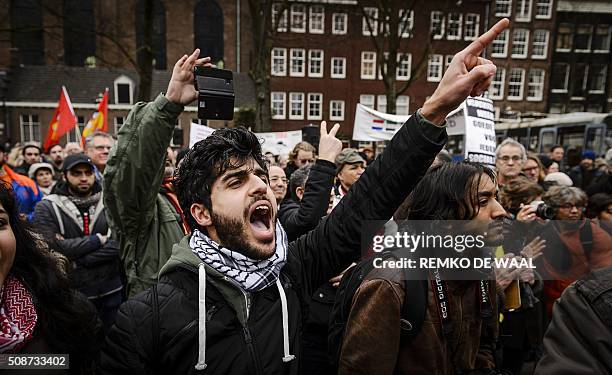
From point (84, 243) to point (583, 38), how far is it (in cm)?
3602

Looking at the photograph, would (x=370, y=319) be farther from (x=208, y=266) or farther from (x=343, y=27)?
(x=343, y=27)

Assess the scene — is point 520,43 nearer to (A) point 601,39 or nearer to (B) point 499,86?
(B) point 499,86

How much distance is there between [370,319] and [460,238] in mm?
515

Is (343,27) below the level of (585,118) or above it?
above

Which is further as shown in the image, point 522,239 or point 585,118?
point 585,118

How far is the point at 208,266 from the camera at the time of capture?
1431 mm

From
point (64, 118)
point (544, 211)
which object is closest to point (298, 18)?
point (64, 118)

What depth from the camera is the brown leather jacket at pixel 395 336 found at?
1580 millimetres

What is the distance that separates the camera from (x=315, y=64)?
30.6m

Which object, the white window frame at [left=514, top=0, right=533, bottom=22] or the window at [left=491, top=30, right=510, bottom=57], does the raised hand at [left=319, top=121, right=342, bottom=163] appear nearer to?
the window at [left=491, top=30, right=510, bottom=57]

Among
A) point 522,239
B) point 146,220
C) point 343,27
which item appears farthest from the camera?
point 343,27

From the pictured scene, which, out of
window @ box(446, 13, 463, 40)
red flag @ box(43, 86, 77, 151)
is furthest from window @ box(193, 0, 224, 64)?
red flag @ box(43, 86, 77, 151)

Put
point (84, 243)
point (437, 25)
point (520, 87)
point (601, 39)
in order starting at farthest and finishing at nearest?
point (520, 87) → point (601, 39) → point (437, 25) → point (84, 243)

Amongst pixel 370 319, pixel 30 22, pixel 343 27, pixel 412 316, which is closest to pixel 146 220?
pixel 370 319
